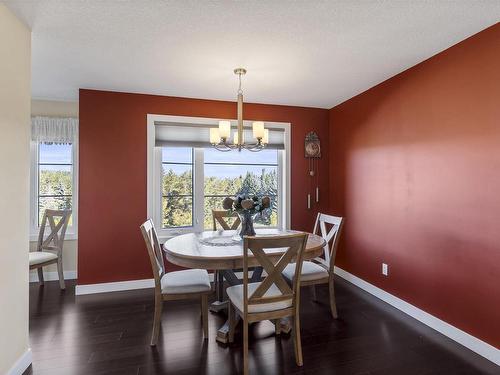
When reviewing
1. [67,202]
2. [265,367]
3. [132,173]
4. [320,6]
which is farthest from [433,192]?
[67,202]

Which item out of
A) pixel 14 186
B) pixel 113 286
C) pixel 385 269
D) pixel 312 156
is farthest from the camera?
pixel 312 156

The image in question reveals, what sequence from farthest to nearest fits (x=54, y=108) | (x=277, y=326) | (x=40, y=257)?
(x=54, y=108) → (x=40, y=257) → (x=277, y=326)

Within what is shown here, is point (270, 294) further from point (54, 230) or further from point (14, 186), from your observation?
point (54, 230)

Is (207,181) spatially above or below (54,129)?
below

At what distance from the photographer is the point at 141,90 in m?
3.54

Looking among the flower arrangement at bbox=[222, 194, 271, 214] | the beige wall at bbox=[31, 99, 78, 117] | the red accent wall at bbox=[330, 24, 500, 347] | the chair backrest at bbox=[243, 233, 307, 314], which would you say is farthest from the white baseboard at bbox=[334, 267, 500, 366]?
the beige wall at bbox=[31, 99, 78, 117]

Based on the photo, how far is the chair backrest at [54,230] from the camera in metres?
3.70

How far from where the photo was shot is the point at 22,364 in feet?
6.61

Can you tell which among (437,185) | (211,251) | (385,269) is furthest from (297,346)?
(437,185)

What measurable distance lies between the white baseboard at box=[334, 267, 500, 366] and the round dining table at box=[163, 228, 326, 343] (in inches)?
46.4

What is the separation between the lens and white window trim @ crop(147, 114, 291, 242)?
146 inches

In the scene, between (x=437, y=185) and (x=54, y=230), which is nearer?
(x=437, y=185)

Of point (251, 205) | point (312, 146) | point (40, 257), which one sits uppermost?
point (312, 146)

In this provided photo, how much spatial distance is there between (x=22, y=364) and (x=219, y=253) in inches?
59.8
